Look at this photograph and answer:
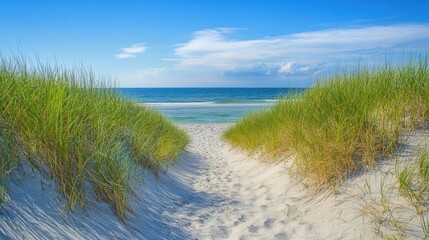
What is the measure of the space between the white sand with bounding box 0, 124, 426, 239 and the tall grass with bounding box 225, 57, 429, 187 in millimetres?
218

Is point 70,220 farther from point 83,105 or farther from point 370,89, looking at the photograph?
point 370,89

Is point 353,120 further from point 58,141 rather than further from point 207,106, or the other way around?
point 207,106

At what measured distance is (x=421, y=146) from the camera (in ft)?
12.1

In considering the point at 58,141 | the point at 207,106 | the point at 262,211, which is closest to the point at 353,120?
the point at 262,211

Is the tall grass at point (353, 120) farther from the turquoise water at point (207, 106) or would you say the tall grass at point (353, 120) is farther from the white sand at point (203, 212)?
the turquoise water at point (207, 106)

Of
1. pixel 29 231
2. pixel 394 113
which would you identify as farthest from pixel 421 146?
pixel 29 231

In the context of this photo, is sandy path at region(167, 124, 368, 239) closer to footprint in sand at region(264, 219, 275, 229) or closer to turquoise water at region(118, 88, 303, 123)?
footprint in sand at region(264, 219, 275, 229)

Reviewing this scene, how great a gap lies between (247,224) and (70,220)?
5.20 feet

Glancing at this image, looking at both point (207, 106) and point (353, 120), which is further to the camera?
point (207, 106)

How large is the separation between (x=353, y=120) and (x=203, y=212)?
1856 millimetres

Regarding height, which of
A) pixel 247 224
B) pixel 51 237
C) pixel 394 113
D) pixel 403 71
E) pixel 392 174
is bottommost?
pixel 247 224

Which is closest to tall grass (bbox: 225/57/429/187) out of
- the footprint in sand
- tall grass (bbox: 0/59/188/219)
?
the footprint in sand

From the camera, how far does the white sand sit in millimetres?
2598

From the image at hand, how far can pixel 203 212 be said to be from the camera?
3.90 metres
